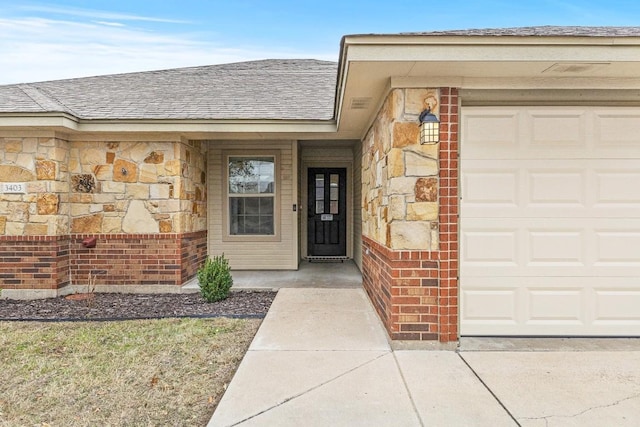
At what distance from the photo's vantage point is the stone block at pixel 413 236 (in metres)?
3.41

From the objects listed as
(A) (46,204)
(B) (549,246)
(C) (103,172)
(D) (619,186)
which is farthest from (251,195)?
(D) (619,186)

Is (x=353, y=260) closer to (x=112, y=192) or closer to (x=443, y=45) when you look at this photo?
(x=112, y=192)

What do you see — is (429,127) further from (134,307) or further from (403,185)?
(134,307)

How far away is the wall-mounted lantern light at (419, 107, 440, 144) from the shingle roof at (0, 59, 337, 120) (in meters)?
2.55

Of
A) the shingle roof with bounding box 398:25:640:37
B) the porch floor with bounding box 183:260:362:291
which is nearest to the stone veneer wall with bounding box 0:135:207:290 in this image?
the porch floor with bounding box 183:260:362:291

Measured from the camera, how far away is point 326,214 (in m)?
8.68

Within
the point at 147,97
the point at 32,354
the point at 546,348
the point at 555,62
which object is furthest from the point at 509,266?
the point at 147,97

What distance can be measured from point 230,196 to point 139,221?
192 cm

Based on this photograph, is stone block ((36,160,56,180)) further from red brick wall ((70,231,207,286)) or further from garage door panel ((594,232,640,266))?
garage door panel ((594,232,640,266))

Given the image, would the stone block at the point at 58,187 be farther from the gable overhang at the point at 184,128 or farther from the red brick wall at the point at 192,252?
the red brick wall at the point at 192,252

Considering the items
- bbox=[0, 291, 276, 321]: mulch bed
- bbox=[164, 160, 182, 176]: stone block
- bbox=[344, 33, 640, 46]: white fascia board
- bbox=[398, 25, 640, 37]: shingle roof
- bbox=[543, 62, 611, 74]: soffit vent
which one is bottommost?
bbox=[0, 291, 276, 321]: mulch bed

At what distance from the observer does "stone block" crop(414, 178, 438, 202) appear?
3.39m

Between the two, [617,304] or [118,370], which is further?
[617,304]

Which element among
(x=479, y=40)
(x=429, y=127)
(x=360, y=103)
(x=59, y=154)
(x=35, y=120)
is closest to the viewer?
(x=479, y=40)
